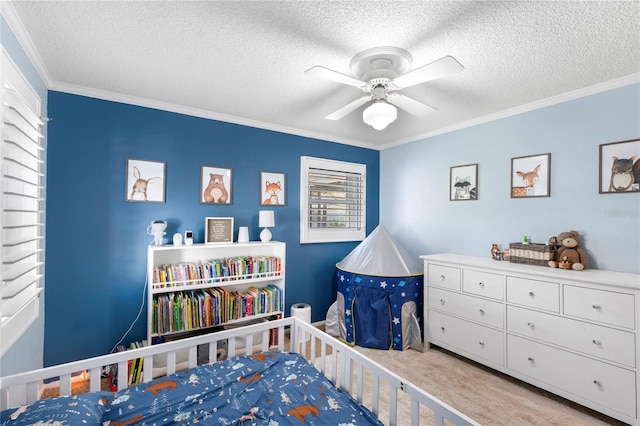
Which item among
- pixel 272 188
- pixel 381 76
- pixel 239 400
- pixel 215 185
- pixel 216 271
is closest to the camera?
pixel 239 400

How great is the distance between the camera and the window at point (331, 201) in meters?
3.75

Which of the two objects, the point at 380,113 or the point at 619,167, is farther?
the point at 619,167

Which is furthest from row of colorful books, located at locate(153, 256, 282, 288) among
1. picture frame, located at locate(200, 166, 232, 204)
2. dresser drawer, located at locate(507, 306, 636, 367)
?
dresser drawer, located at locate(507, 306, 636, 367)

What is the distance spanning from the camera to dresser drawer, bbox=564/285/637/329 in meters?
1.95

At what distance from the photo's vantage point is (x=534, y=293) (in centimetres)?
237

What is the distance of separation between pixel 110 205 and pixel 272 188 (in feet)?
5.13

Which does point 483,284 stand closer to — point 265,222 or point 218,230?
point 265,222

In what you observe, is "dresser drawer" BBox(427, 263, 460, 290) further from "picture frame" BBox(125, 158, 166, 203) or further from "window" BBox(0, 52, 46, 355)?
"window" BBox(0, 52, 46, 355)

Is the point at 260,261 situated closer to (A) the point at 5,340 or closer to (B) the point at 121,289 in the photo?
(B) the point at 121,289

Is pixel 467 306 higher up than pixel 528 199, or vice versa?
pixel 528 199

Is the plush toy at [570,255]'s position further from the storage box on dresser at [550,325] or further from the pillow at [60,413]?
the pillow at [60,413]

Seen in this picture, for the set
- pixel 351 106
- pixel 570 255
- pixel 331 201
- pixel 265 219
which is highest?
pixel 351 106

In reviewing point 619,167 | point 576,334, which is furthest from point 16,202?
point 619,167

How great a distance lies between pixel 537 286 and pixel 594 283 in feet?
1.16
